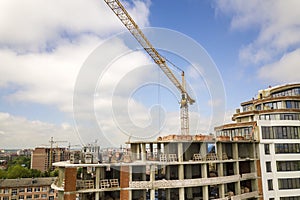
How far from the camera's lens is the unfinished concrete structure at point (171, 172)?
23.6 meters

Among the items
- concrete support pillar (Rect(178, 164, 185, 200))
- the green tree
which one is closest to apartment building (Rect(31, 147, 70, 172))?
the green tree

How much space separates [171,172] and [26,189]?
148 feet

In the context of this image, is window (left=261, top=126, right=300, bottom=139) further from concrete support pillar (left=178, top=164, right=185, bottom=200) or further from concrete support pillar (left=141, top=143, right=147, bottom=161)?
concrete support pillar (left=141, top=143, right=147, bottom=161)

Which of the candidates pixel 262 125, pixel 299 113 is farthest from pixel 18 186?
pixel 299 113

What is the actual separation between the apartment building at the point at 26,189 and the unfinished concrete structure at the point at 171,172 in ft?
126

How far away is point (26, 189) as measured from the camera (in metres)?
58.0

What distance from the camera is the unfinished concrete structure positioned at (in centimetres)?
2362

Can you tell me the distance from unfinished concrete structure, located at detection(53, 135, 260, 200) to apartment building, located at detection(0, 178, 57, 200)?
38.4 m

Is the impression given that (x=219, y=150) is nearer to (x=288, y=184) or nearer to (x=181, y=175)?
(x=181, y=175)

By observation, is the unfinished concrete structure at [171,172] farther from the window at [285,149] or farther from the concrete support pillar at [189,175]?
the window at [285,149]

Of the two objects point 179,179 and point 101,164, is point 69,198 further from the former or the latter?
point 179,179

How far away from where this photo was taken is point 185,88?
55.9 metres

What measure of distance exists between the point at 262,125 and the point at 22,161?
117m

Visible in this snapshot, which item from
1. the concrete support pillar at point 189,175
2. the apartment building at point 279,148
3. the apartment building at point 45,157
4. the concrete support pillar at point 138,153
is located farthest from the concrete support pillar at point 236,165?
the apartment building at point 45,157
